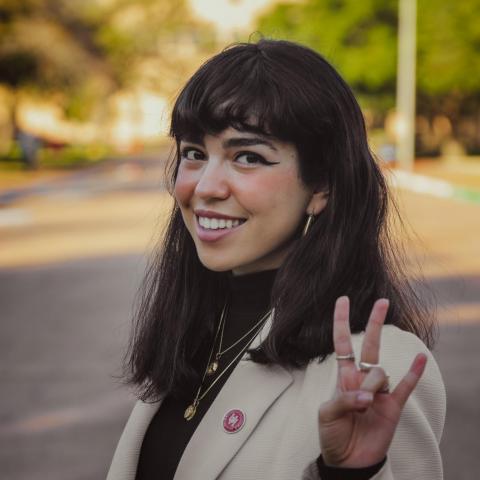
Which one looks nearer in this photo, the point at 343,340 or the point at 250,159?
Result: the point at 343,340

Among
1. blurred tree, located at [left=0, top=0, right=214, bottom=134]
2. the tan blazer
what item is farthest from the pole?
the tan blazer

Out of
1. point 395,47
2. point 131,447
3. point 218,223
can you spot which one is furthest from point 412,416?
point 395,47

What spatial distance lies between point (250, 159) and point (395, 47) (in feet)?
135

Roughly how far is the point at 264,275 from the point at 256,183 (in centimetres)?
27

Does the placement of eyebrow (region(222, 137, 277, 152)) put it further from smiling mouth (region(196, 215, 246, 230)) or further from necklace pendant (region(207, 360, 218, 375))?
necklace pendant (region(207, 360, 218, 375))

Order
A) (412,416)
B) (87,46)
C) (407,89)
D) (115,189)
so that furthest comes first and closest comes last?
(87,46) < (407,89) < (115,189) < (412,416)

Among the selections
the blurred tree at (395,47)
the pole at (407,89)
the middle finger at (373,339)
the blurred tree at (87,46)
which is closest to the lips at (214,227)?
the middle finger at (373,339)

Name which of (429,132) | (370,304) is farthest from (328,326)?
(429,132)

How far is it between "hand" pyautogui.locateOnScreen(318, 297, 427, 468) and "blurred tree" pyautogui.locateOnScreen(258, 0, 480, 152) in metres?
36.2

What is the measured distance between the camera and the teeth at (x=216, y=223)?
6.64 ft

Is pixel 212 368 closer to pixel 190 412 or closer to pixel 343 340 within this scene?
pixel 190 412

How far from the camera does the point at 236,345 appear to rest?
7.16 ft

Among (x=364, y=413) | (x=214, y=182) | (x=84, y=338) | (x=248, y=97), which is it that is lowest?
(x=84, y=338)

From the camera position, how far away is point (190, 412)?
6.92ft
